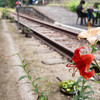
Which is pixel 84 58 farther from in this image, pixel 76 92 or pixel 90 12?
pixel 90 12

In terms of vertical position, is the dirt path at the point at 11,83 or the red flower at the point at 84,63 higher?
the red flower at the point at 84,63

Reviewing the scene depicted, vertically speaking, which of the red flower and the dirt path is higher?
the red flower

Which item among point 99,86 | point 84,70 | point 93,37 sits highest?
point 93,37

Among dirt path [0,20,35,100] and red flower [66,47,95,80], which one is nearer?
red flower [66,47,95,80]

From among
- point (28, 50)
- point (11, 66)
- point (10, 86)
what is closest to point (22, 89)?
point (10, 86)

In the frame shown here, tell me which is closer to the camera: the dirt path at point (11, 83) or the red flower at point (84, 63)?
the red flower at point (84, 63)

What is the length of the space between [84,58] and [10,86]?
1783mm

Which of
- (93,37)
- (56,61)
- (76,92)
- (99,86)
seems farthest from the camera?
(56,61)

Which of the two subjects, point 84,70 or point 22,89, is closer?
point 84,70

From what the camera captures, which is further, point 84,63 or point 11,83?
point 11,83

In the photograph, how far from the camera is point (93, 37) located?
1040mm

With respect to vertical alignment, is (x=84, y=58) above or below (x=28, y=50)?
above

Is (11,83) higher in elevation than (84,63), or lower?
lower

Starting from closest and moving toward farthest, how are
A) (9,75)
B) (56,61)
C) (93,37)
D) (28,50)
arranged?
(93,37), (9,75), (56,61), (28,50)
